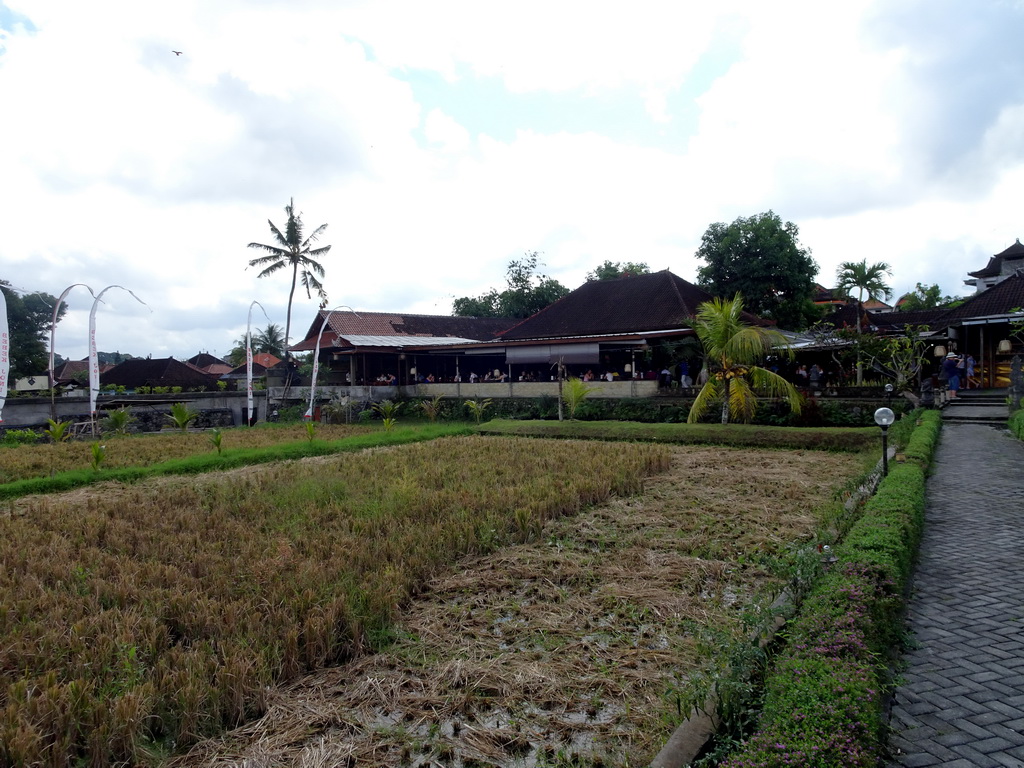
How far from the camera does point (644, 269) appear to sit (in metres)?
38.9

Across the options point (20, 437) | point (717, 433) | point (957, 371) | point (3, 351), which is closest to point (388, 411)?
point (3, 351)

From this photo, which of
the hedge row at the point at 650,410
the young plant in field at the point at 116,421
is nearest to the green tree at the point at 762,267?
the hedge row at the point at 650,410

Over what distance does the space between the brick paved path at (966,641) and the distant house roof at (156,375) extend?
34.2 m

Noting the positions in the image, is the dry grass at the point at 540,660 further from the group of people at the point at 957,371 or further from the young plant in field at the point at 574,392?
the group of people at the point at 957,371

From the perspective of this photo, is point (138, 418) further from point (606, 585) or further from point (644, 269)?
point (644, 269)

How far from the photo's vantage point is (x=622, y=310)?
24.2 meters

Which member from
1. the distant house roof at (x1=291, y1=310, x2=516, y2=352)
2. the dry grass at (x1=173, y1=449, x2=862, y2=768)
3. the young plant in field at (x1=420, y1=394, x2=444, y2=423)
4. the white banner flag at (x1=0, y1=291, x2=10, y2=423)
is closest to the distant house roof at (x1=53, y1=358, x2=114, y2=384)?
the distant house roof at (x1=291, y1=310, x2=516, y2=352)

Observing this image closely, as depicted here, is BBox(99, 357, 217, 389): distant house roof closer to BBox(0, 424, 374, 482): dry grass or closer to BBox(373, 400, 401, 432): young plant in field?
BBox(373, 400, 401, 432): young plant in field

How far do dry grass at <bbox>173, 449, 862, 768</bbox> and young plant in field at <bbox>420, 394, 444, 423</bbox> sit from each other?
48.6ft

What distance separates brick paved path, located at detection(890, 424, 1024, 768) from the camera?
3.09 m

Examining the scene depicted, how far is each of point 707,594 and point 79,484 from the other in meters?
10.3

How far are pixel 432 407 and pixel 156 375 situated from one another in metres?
21.0

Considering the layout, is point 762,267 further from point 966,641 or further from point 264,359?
point 264,359

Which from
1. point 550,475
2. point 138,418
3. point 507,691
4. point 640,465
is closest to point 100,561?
point 507,691
